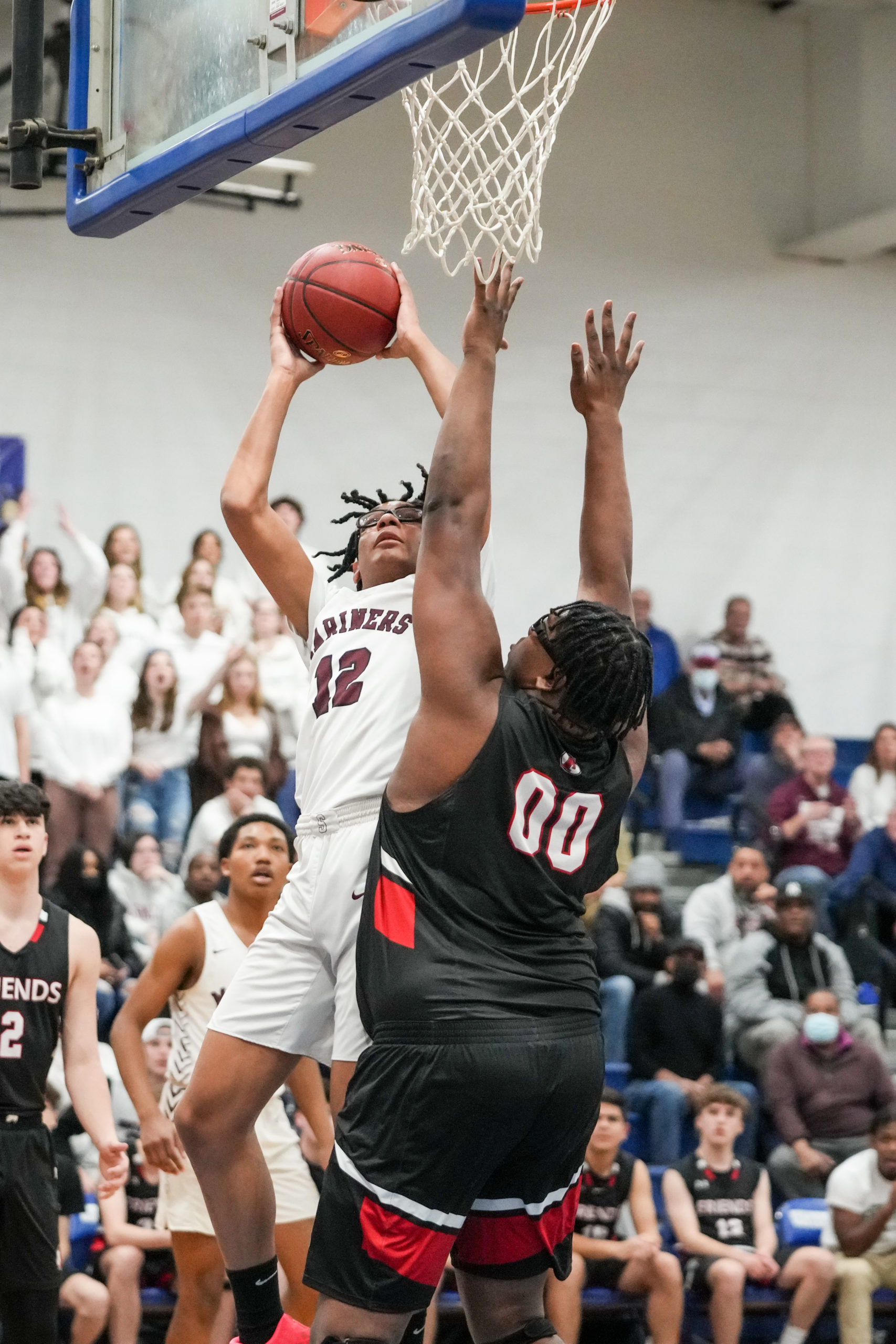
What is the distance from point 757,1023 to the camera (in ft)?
32.2

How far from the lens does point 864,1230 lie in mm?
8242

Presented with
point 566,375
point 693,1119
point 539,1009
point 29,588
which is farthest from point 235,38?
point 566,375

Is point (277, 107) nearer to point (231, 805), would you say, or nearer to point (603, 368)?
point (603, 368)

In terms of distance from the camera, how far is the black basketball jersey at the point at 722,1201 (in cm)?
831

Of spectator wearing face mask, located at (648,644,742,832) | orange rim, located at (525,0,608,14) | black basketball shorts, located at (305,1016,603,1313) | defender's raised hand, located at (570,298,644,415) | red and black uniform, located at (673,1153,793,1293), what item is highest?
orange rim, located at (525,0,608,14)

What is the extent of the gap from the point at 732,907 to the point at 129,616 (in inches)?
172

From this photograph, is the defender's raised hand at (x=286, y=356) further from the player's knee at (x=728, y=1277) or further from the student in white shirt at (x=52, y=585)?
the student in white shirt at (x=52, y=585)

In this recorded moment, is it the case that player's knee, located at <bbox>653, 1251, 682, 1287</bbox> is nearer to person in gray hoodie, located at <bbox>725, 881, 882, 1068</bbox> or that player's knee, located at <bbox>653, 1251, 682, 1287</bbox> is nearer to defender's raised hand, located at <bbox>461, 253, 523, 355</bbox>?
person in gray hoodie, located at <bbox>725, 881, 882, 1068</bbox>

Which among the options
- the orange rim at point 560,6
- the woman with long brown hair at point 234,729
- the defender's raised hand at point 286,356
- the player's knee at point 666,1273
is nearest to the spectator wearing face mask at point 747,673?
the woman with long brown hair at point 234,729

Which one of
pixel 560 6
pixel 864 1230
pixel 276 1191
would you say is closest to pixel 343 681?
pixel 276 1191

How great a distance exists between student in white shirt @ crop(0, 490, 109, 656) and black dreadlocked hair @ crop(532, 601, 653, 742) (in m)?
7.99

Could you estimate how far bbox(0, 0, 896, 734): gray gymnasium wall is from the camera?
1370cm

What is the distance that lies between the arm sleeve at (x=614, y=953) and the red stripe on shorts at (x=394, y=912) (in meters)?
6.41

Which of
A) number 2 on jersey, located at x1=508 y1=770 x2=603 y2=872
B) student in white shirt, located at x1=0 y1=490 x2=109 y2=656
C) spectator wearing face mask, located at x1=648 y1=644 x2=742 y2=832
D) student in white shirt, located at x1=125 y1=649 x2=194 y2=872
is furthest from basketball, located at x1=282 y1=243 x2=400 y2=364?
spectator wearing face mask, located at x1=648 y1=644 x2=742 y2=832
